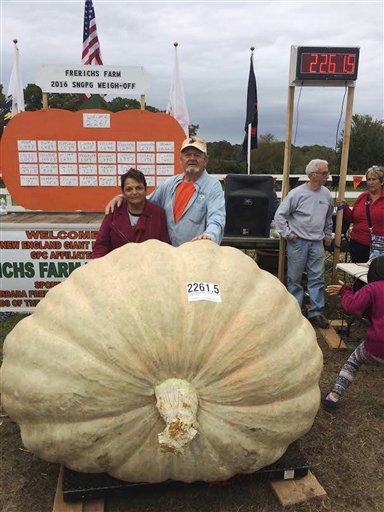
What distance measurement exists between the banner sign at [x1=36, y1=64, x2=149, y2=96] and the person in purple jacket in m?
4.21

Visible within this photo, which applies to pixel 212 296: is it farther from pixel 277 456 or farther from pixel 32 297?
pixel 32 297

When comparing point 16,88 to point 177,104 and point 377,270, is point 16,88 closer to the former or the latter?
point 177,104

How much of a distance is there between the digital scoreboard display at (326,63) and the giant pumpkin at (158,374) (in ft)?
12.7

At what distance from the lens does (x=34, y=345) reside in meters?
2.18

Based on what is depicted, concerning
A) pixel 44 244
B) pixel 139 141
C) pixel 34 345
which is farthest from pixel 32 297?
pixel 34 345

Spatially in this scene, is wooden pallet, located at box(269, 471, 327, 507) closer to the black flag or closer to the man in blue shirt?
the man in blue shirt

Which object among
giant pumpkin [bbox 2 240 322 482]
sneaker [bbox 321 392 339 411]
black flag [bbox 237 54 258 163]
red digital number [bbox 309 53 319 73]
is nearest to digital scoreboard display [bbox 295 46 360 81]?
red digital number [bbox 309 53 319 73]

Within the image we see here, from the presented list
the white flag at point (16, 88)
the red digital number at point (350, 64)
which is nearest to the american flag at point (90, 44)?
the white flag at point (16, 88)

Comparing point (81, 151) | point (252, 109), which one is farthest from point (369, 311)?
point (252, 109)

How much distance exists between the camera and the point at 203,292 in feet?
7.14

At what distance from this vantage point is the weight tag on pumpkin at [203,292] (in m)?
2.15

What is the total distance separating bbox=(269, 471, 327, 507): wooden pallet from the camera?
2.49 metres

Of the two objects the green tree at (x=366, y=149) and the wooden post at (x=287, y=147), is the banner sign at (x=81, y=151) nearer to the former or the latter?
the wooden post at (x=287, y=147)

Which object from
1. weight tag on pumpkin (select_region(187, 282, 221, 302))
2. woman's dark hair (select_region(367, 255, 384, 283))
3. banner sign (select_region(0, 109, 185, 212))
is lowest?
woman's dark hair (select_region(367, 255, 384, 283))
